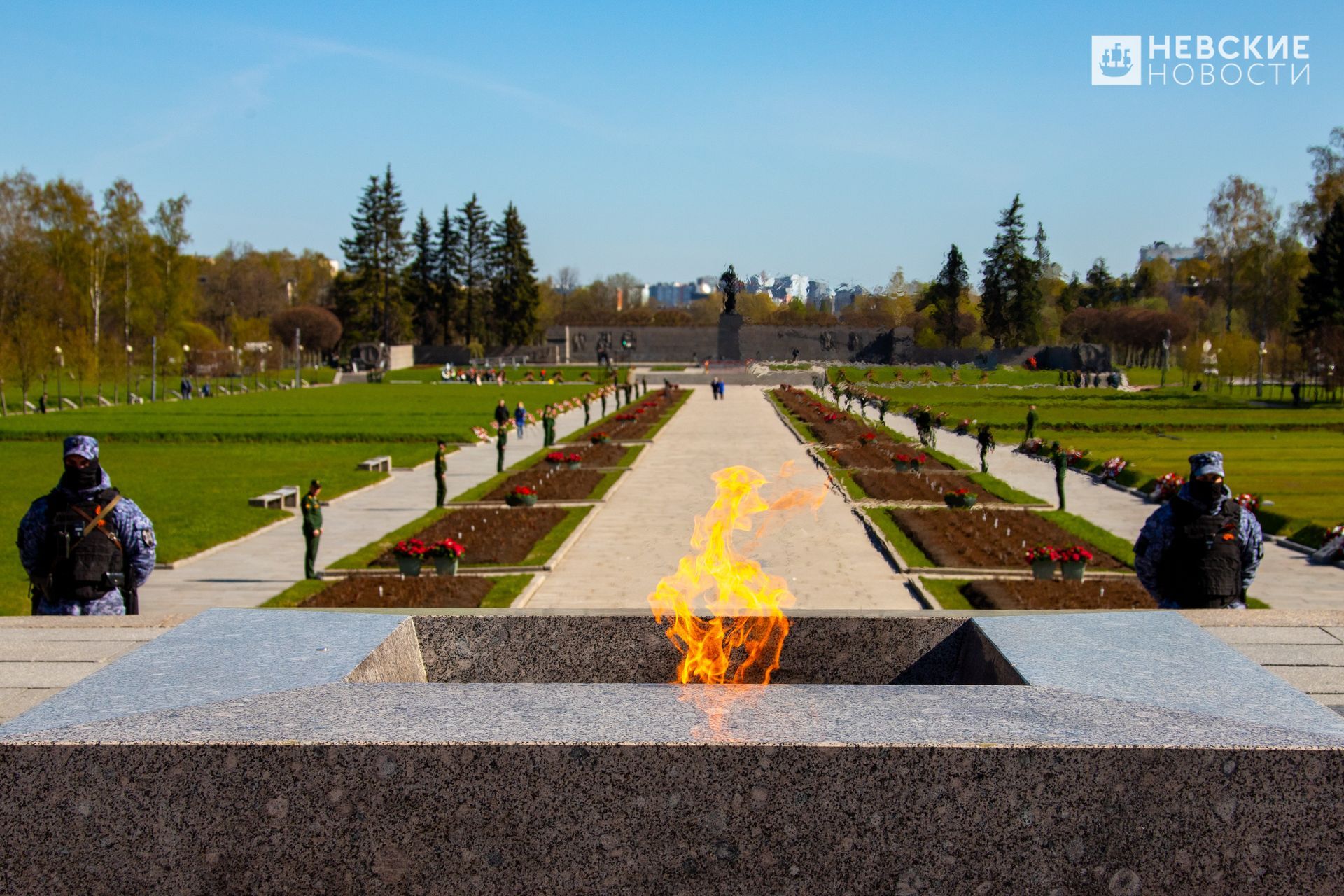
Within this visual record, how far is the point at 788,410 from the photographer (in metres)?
48.8

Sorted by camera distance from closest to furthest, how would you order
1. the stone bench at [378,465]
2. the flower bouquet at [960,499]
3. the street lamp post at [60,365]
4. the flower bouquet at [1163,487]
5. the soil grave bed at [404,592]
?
the soil grave bed at [404,592] < the flower bouquet at [1163,487] < the flower bouquet at [960,499] < the stone bench at [378,465] < the street lamp post at [60,365]

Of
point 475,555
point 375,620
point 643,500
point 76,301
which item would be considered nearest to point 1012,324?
point 643,500

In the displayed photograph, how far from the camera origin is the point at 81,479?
23.8 ft

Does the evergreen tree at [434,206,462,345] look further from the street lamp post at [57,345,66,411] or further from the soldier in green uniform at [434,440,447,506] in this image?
the soldier in green uniform at [434,440,447,506]

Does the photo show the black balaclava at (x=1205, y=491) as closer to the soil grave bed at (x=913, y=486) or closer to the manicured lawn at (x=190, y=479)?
the manicured lawn at (x=190, y=479)

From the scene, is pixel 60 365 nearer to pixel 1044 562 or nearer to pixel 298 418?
pixel 298 418

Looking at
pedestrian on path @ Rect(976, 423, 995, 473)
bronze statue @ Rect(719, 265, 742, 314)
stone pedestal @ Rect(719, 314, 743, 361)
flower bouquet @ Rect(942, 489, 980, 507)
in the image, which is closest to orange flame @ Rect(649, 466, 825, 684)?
flower bouquet @ Rect(942, 489, 980, 507)

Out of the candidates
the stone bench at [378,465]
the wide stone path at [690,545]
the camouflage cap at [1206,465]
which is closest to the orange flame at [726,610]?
the wide stone path at [690,545]

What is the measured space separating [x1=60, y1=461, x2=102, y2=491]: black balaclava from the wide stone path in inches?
167

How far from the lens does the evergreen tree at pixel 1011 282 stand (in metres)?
41.9

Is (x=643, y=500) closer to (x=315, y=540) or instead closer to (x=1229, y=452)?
(x=315, y=540)

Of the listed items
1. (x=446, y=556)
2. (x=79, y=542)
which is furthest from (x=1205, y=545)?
(x=446, y=556)

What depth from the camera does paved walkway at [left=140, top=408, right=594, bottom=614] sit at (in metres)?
14.4

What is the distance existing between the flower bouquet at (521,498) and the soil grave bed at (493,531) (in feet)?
0.32
